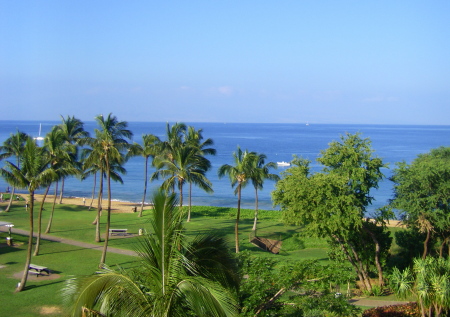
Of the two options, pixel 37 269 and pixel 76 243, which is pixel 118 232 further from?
pixel 37 269

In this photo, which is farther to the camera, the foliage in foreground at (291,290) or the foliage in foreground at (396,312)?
the foliage in foreground at (396,312)

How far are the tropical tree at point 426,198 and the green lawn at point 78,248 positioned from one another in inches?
258

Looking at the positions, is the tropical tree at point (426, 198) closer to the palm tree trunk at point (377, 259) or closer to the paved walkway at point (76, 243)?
the palm tree trunk at point (377, 259)

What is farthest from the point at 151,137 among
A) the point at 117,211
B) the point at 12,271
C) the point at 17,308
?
the point at 17,308

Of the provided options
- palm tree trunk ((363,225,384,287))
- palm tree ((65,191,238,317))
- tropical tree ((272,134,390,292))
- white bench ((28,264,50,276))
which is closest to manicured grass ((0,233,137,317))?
white bench ((28,264,50,276))

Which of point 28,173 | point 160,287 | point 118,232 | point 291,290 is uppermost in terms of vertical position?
point 28,173

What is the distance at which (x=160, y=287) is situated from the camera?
259 inches

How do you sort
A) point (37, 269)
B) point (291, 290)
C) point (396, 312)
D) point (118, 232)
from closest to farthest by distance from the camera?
point (291, 290) < point (396, 312) < point (37, 269) < point (118, 232)

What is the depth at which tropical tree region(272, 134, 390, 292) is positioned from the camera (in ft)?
76.2

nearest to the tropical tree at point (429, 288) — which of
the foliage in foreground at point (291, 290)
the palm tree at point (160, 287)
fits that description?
the foliage in foreground at point (291, 290)

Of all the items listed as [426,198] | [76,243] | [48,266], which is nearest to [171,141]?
[76,243]

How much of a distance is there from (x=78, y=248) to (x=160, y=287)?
2538cm

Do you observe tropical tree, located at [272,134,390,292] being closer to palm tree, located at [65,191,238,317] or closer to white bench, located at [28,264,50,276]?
white bench, located at [28,264,50,276]

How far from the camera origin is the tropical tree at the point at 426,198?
24375 mm
